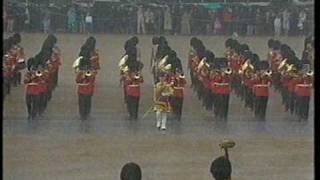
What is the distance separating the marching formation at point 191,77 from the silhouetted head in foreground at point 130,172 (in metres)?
0.39

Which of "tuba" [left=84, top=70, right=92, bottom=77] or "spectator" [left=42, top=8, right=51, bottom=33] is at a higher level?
"spectator" [left=42, top=8, right=51, bottom=33]

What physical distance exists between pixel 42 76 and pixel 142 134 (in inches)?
15.1

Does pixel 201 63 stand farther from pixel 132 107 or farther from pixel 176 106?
pixel 132 107

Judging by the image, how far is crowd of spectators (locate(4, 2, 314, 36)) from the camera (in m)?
1.88

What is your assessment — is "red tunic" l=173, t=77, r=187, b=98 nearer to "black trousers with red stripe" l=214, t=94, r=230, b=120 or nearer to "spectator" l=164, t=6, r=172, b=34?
"black trousers with red stripe" l=214, t=94, r=230, b=120

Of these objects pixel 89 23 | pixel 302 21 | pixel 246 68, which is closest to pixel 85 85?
pixel 89 23

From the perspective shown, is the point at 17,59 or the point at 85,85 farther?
the point at 85,85

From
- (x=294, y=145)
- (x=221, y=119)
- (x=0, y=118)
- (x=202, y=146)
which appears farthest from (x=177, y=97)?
(x=0, y=118)

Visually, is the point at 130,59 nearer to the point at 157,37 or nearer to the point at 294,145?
the point at 157,37

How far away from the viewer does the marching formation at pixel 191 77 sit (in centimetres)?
209

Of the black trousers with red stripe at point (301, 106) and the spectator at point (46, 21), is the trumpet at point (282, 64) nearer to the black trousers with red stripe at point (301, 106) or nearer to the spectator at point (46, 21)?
the black trousers with red stripe at point (301, 106)

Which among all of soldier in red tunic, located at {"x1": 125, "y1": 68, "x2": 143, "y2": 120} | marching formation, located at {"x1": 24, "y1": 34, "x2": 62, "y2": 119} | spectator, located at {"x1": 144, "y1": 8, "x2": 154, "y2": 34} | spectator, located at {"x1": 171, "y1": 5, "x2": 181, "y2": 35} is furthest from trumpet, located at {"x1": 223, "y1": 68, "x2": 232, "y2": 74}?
marching formation, located at {"x1": 24, "y1": 34, "x2": 62, "y2": 119}

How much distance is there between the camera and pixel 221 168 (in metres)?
1.75

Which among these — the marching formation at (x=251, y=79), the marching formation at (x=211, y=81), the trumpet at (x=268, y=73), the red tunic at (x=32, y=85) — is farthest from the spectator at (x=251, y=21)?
the red tunic at (x=32, y=85)
